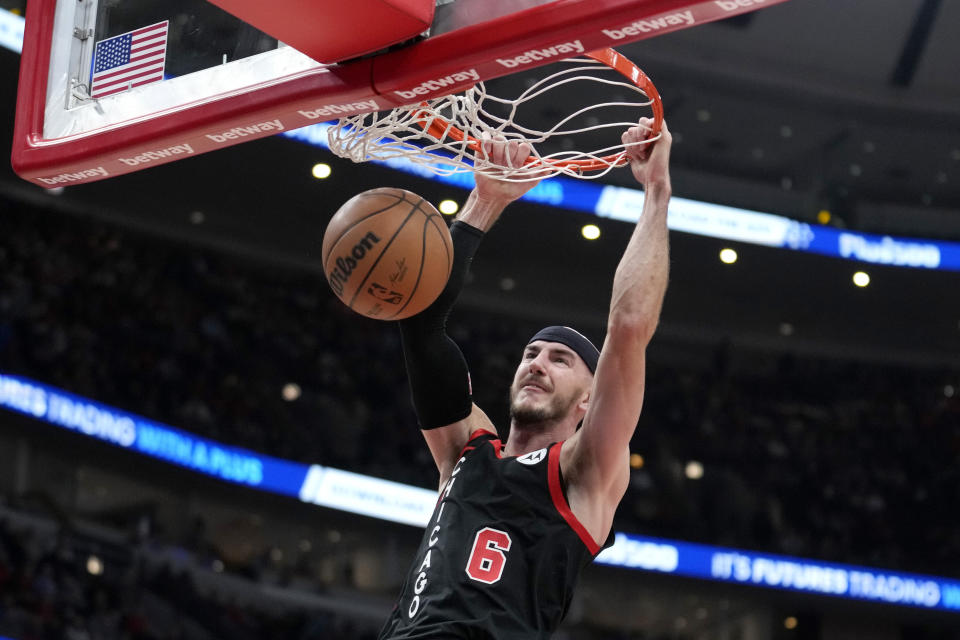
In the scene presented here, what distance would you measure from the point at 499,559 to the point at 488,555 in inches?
1.2

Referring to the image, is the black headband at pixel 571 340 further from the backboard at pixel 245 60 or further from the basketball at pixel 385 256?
the backboard at pixel 245 60

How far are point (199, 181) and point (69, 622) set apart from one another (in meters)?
5.49

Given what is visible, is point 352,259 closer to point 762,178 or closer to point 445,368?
point 445,368

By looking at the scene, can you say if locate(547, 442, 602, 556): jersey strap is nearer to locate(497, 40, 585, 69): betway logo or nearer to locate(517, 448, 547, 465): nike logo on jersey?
locate(517, 448, 547, 465): nike logo on jersey

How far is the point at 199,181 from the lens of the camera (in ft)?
43.7

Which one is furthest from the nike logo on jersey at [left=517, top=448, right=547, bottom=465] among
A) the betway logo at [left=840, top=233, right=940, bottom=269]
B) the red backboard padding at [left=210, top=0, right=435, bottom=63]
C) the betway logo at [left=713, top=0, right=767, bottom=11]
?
the betway logo at [left=840, top=233, right=940, bottom=269]

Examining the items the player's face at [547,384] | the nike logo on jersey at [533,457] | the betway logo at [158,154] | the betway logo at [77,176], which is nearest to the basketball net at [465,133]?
the betway logo at [158,154]

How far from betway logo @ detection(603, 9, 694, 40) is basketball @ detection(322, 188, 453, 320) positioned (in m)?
0.82

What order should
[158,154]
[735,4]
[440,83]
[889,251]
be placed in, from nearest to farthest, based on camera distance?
[735,4], [440,83], [158,154], [889,251]

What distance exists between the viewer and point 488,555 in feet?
9.04

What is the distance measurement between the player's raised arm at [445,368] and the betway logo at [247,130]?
2.24 ft

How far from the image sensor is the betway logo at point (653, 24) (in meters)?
2.23

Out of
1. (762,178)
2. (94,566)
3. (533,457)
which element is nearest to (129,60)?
(533,457)

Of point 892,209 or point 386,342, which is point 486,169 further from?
point 892,209
